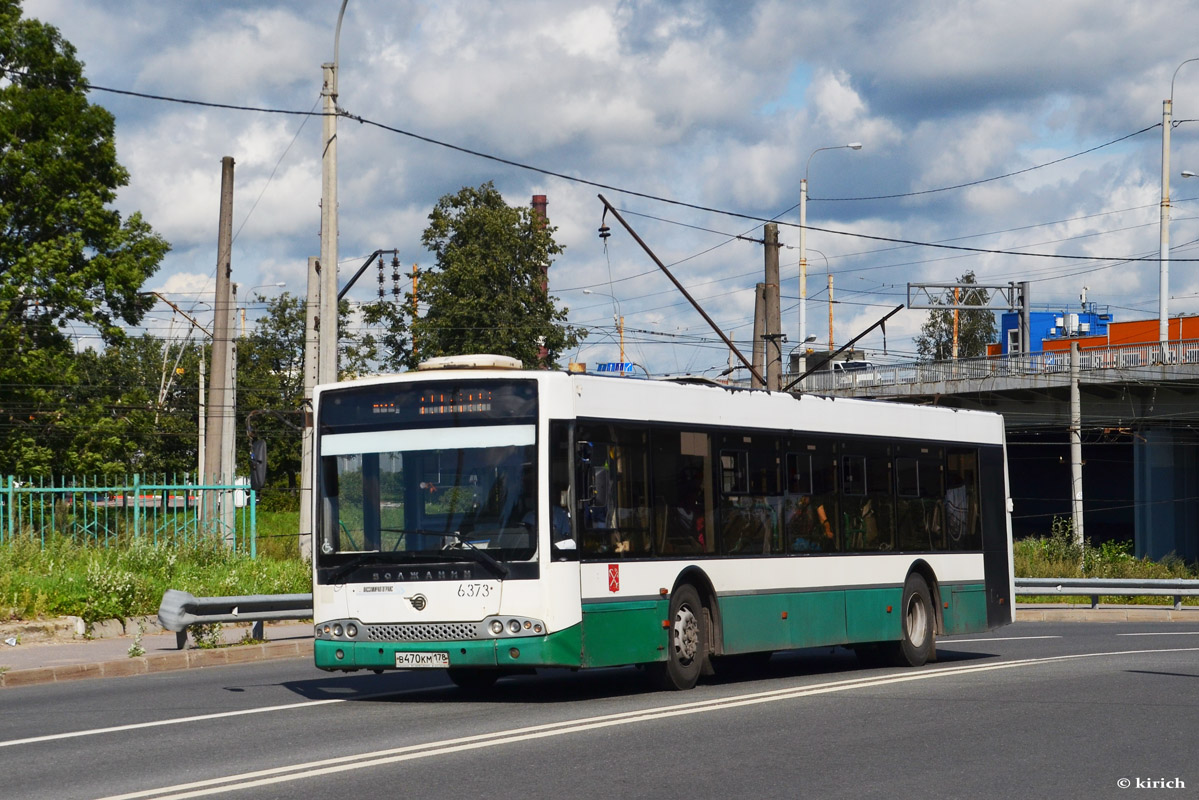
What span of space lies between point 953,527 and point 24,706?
10.5 m

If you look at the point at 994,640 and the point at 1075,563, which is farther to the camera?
the point at 1075,563

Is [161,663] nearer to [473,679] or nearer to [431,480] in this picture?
[473,679]

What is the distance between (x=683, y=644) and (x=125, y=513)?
41.0 ft

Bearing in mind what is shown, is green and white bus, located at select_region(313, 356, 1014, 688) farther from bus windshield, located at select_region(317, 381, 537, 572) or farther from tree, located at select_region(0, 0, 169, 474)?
tree, located at select_region(0, 0, 169, 474)

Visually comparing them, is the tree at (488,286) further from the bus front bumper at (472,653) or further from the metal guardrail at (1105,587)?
the bus front bumper at (472,653)

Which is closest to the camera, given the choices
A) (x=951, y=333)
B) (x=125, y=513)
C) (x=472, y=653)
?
(x=472, y=653)

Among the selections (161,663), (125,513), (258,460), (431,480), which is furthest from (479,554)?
(125,513)

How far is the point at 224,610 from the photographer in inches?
714

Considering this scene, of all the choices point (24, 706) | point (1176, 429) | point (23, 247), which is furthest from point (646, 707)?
point (1176, 429)

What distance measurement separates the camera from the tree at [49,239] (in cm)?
3669

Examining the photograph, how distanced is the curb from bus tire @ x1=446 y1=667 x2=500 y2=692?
13.8 ft

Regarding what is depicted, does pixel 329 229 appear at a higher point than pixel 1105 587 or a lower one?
higher

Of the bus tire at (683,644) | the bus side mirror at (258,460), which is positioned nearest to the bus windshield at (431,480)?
the bus tire at (683,644)

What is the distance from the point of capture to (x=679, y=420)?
1360cm
